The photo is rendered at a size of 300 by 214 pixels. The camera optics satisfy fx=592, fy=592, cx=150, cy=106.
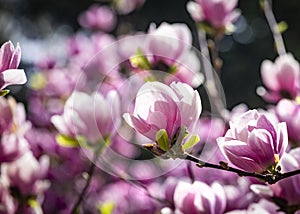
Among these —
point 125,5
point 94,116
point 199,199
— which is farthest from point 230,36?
point 199,199

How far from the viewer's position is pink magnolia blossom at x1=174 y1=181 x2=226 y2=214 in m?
0.65

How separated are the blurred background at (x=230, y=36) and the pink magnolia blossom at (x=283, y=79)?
2807 millimetres

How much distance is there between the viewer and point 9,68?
0.52 metres

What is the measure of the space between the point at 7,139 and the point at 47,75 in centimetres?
68

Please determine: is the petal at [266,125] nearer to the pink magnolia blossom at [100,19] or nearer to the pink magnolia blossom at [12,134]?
the pink magnolia blossom at [12,134]

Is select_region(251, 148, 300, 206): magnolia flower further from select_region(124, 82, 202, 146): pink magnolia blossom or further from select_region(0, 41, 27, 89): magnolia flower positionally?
select_region(0, 41, 27, 89): magnolia flower

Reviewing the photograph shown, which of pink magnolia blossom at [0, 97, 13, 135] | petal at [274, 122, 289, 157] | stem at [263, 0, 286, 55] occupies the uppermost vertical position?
petal at [274, 122, 289, 157]

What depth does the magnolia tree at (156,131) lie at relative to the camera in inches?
20.9

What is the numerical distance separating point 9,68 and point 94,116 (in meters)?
0.29

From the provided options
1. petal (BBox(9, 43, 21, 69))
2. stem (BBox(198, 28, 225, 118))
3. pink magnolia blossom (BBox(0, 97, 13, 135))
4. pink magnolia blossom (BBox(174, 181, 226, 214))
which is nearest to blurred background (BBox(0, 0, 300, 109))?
stem (BBox(198, 28, 225, 118))

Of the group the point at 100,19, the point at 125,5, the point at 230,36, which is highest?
the point at 125,5

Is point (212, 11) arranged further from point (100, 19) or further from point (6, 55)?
point (100, 19)

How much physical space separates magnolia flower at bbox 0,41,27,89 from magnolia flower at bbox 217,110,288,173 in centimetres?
19

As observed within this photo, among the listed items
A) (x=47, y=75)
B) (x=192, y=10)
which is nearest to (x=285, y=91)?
(x=192, y=10)
